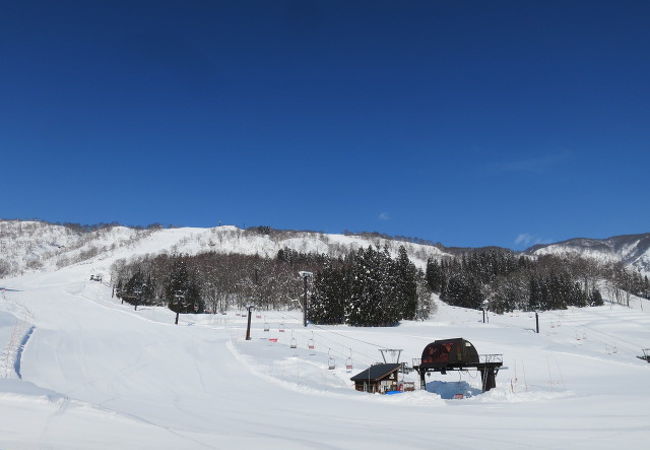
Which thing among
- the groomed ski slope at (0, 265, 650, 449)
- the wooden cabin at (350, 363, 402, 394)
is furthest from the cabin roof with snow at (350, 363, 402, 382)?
the groomed ski slope at (0, 265, 650, 449)

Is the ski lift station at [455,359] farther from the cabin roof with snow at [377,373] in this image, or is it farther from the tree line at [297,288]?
the tree line at [297,288]

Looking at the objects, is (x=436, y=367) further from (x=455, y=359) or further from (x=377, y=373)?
(x=377, y=373)

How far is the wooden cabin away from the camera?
30.2m

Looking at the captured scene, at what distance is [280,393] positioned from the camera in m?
25.7

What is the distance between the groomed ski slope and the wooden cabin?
1.17m

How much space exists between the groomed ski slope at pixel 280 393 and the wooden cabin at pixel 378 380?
1168mm

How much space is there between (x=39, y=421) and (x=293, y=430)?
21.3ft

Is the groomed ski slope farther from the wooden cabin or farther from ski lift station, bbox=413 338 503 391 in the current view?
ski lift station, bbox=413 338 503 391

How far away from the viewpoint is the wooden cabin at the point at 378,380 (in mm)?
30203

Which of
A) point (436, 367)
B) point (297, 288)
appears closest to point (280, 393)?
point (436, 367)

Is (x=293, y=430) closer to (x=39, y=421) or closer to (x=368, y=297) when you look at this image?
(x=39, y=421)

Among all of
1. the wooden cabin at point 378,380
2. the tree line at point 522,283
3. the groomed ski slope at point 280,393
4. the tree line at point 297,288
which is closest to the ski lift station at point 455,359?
the groomed ski slope at point 280,393

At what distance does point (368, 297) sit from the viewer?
74.6 m

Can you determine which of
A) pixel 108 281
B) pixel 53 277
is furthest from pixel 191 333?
pixel 53 277
